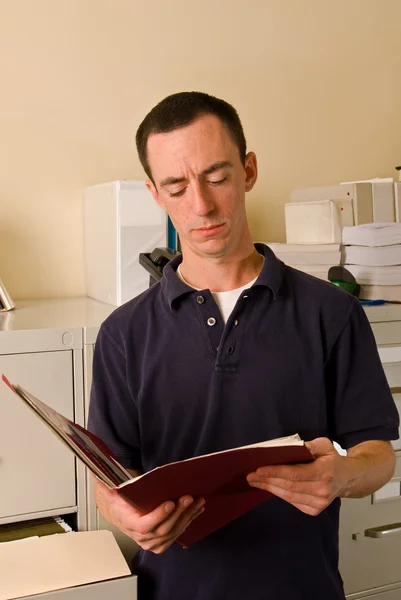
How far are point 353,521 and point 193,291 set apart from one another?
1014 mm

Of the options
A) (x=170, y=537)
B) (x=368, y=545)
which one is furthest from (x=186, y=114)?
(x=368, y=545)

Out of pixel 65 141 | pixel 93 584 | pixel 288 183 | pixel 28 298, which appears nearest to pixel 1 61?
pixel 65 141

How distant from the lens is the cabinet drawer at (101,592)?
4.28 ft

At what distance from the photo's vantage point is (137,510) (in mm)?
1031

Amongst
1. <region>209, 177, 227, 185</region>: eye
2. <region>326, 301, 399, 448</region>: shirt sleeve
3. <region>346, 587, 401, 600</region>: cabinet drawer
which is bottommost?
<region>346, 587, 401, 600</region>: cabinet drawer

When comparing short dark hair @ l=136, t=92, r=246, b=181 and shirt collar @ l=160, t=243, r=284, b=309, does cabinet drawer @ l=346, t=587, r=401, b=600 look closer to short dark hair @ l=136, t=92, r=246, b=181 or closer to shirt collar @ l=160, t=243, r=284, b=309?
shirt collar @ l=160, t=243, r=284, b=309

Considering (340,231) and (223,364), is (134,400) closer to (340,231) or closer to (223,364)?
(223,364)

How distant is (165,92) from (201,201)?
1.28m

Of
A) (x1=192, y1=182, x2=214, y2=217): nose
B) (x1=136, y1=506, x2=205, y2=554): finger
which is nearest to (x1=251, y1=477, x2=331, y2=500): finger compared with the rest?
(x1=136, y1=506, x2=205, y2=554): finger

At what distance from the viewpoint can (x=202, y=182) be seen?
1.17 metres

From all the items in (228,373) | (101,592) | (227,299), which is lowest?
(101,592)

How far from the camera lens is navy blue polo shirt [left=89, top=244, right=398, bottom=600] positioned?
1.18m

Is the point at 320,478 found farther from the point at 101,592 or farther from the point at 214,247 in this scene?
the point at 101,592

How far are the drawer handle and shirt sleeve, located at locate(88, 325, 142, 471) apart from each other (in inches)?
37.3
